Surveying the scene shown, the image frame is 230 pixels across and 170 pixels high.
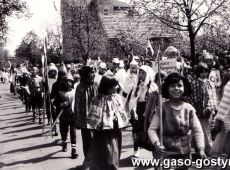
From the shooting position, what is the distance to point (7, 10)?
3303cm

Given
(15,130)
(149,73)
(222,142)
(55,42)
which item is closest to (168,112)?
(222,142)

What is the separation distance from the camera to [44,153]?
952 centimetres

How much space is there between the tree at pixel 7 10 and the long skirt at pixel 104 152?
27.9 metres

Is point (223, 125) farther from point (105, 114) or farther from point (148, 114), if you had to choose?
point (148, 114)

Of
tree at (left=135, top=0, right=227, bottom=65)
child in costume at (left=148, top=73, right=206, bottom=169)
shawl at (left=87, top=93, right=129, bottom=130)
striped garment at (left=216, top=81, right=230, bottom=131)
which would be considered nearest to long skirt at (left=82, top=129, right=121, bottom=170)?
shawl at (left=87, top=93, right=129, bottom=130)

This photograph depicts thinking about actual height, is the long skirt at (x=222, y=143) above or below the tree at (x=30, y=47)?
below

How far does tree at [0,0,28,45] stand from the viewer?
32.7m

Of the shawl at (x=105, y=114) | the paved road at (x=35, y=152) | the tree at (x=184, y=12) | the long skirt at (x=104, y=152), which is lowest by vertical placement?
the paved road at (x=35, y=152)

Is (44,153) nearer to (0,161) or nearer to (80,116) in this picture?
(0,161)

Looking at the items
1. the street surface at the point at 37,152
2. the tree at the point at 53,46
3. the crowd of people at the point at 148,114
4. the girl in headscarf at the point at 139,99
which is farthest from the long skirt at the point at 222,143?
the tree at the point at 53,46

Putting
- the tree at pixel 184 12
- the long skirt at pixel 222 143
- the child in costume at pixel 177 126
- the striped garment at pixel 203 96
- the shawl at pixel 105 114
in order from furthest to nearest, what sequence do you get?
the tree at pixel 184 12, the striped garment at pixel 203 96, the shawl at pixel 105 114, the long skirt at pixel 222 143, the child in costume at pixel 177 126

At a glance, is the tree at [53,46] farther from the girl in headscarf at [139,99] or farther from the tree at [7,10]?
the girl in headscarf at [139,99]

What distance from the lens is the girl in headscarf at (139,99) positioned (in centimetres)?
784

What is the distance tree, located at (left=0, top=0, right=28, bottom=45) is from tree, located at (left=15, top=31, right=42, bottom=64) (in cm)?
6425
